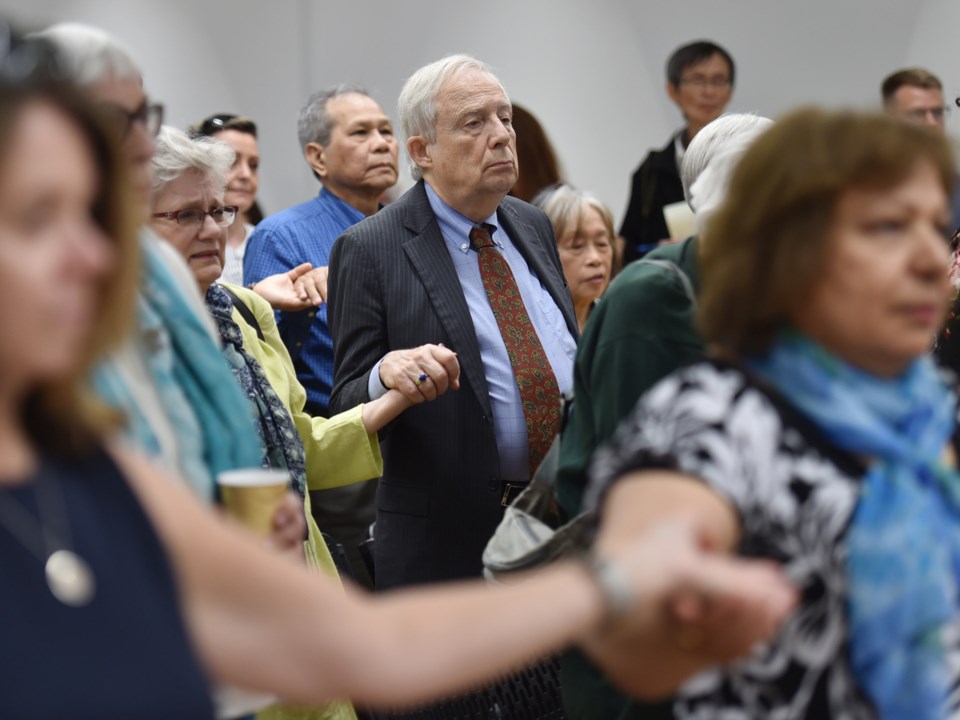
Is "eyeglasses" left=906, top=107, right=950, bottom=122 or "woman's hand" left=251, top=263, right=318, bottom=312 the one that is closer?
"woman's hand" left=251, top=263, right=318, bottom=312

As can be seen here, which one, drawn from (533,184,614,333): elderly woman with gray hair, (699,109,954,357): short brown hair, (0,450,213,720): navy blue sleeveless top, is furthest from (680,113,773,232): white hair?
(533,184,614,333): elderly woman with gray hair

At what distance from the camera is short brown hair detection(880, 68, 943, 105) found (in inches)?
219

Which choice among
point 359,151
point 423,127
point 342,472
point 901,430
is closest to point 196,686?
point 901,430

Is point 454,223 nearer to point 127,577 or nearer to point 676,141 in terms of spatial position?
point 127,577

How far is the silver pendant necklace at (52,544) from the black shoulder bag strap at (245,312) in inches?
67.4

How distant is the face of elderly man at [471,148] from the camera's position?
3.34m

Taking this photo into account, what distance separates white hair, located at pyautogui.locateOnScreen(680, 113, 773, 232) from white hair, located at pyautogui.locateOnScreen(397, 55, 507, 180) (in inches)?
42.2

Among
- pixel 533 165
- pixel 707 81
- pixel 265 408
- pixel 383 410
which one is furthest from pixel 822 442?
pixel 707 81

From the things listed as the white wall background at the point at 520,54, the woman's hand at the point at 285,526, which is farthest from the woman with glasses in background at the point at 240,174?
the woman's hand at the point at 285,526

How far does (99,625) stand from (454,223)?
2.29 m

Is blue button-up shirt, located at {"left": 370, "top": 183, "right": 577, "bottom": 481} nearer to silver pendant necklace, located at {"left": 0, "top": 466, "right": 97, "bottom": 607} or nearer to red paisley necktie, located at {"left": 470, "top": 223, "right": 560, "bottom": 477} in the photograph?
red paisley necktie, located at {"left": 470, "top": 223, "right": 560, "bottom": 477}

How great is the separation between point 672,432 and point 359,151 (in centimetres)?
331

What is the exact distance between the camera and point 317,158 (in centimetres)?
472

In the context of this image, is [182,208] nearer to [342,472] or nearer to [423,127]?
[342,472]
